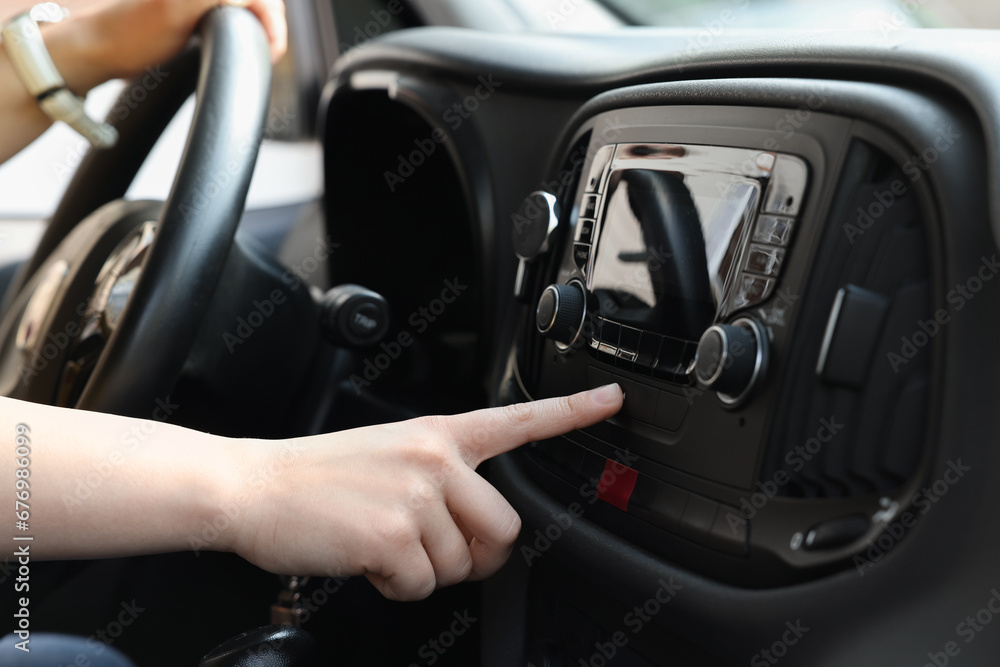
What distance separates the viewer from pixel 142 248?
0.81 meters

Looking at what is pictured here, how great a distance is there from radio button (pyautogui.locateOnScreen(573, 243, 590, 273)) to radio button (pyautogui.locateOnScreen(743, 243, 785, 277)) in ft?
0.55

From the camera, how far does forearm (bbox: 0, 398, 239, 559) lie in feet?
1.68

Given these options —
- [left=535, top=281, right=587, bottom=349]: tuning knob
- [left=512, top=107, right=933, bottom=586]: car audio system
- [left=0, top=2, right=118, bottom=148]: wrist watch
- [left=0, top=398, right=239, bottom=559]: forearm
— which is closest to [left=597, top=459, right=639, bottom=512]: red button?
[left=512, top=107, right=933, bottom=586]: car audio system

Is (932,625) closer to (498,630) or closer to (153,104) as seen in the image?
(498,630)

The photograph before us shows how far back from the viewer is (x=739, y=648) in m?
0.54

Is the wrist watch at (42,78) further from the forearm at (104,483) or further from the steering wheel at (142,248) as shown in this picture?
the forearm at (104,483)

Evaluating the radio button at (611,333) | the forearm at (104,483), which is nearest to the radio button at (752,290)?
the radio button at (611,333)

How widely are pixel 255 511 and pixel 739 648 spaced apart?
325 millimetres

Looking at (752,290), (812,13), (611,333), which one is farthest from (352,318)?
(812,13)

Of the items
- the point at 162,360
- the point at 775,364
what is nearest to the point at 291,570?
the point at 162,360

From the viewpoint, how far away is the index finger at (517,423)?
575 mm

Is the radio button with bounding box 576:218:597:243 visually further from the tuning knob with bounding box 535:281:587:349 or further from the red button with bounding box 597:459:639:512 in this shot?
the red button with bounding box 597:459:639:512

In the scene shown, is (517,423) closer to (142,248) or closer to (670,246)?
(670,246)

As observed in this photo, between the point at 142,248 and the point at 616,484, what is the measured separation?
0.51m
